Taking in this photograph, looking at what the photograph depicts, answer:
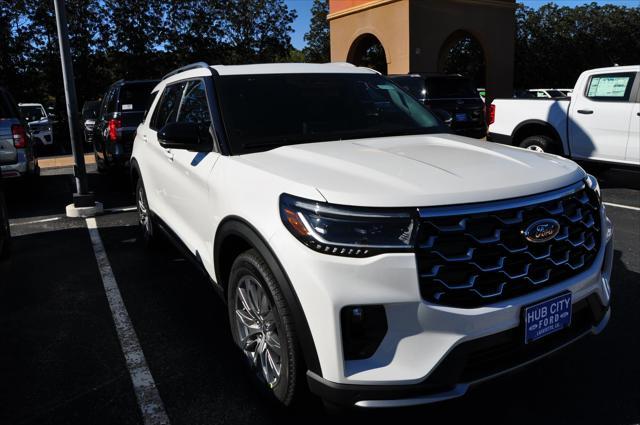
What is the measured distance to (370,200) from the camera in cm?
221

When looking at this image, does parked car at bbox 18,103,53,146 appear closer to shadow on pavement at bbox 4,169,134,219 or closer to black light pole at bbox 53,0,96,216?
shadow on pavement at bbox 4,169,134,219

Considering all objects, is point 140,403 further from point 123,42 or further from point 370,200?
point 123,42

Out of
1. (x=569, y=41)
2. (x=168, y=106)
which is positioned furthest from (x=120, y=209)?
(x=569, y=41)

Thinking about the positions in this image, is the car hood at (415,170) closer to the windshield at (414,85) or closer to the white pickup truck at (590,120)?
the white pickup truck at (590,120)

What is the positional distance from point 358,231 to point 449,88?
10.3 metres

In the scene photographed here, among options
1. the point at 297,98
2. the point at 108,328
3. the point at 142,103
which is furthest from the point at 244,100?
the point at 142,103

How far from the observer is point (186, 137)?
327cm

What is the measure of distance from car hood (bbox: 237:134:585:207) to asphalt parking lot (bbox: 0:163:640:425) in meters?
0.81

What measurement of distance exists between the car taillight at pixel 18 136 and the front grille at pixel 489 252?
25.2ft

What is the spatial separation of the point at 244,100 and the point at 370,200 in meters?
1.63

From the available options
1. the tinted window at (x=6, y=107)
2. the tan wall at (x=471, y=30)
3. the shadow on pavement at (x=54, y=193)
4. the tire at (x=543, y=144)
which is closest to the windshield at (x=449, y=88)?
the tire at (x=543, y=144)

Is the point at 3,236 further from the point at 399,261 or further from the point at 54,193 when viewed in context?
the point at 399,261

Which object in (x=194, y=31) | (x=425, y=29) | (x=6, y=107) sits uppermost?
(x=194, y=31)

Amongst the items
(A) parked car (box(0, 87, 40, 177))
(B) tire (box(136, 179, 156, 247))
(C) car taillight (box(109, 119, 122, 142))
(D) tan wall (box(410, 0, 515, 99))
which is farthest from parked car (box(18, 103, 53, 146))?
(B) tire (box(136, 179, 156, 247))
